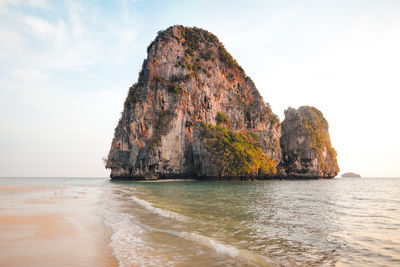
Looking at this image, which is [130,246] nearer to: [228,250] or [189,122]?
[228,250]

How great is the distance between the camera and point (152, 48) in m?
69.2

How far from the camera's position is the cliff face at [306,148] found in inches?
3187

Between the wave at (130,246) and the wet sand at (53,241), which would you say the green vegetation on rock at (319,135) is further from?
the wet sand at (53,241)

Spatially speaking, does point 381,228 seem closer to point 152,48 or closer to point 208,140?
point 208,140

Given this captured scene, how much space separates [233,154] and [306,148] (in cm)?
3790

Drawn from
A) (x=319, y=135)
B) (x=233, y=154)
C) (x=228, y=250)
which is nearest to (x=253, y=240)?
(x=228, y=250)

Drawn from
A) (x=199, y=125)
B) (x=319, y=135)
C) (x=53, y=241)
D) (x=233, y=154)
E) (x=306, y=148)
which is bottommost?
(x=53, y=241)

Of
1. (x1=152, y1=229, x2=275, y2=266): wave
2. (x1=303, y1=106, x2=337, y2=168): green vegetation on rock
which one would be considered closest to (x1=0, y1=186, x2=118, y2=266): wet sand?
(x1=152, y1=229, x2=275, y2=266): wave

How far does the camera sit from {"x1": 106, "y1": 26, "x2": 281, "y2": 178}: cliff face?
5822 cm

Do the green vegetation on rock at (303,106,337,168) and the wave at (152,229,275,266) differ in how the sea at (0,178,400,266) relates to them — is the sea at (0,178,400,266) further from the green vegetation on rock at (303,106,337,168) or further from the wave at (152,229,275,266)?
the green vegetation on rock at (303,106,337,168)

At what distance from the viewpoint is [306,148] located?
82.5m

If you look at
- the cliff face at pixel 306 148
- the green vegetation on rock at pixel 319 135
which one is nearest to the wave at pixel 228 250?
the cliff face at pixel 306 148

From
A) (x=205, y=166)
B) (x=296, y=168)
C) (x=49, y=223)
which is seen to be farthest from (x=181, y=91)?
(x=49, y=223)

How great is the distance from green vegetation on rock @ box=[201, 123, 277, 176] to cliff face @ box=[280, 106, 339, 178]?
18.7m
